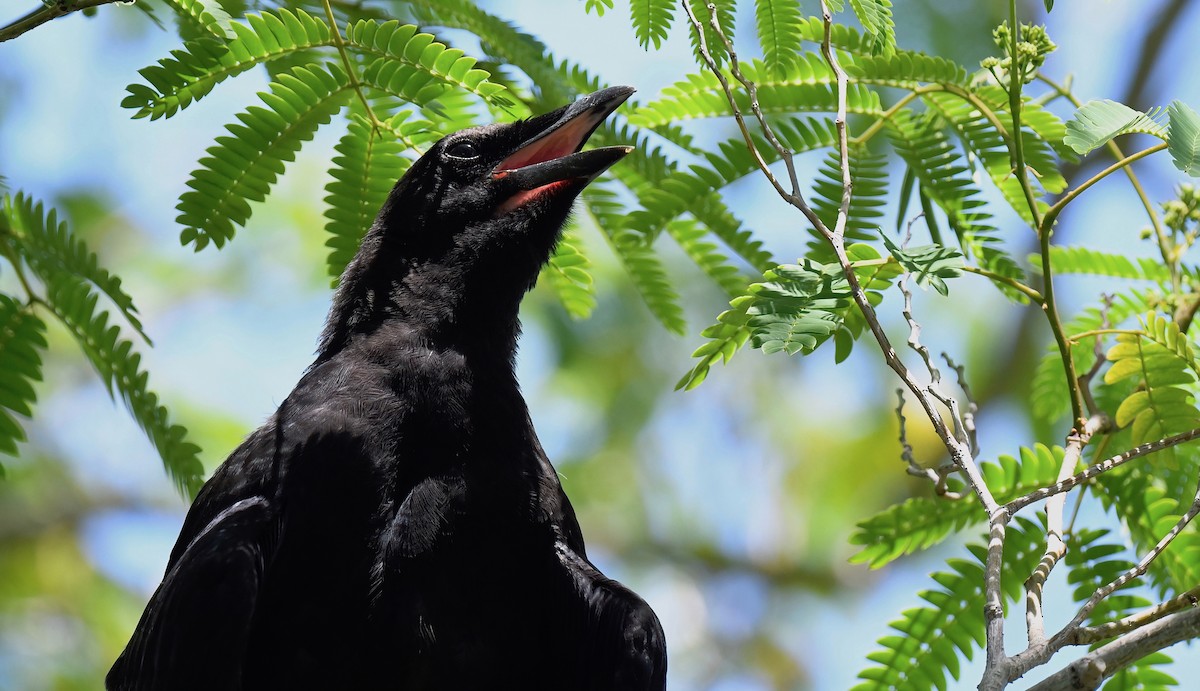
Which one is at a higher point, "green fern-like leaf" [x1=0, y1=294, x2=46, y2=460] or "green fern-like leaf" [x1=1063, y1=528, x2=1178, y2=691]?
"green fern-like leaf" [x1=0, y1=294, x2=46, y2=460]

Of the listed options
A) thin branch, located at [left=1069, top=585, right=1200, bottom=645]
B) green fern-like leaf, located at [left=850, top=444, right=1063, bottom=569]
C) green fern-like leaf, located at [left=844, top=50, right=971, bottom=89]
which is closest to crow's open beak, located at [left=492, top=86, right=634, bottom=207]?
green fern-like leaf, located at [left=844, top=50, right=971, bottom=89]

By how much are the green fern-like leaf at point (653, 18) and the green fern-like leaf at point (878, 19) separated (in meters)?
0.61

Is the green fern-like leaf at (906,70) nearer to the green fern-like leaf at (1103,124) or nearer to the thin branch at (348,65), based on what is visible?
the green fern-like leaf at (1103,124)

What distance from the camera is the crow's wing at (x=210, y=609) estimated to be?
135 inches

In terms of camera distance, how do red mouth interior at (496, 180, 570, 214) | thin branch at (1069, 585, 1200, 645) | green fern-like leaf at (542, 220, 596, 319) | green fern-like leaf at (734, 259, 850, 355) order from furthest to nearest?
green fern-like leaf at (542, 220, 596, 319)
red mouth interior at (496, 180, 570, 214)
green fern-like leaf at (734, 259, 850, 355)
thin branch at (1069, 585, 1200, 645)

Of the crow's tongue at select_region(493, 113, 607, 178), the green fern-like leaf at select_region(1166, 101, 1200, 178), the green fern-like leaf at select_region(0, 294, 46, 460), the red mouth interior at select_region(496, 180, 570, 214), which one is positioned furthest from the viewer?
the red mouth interior at select_region(496, 180, 570, 214)

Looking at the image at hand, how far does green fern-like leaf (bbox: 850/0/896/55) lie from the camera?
3.31 m

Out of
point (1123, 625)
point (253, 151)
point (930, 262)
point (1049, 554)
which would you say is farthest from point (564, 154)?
point (1123, 625)

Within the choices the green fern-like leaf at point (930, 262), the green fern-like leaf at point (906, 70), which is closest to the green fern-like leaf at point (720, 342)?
the green fern-like leaf at point (930, 262)

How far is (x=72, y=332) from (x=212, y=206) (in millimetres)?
846

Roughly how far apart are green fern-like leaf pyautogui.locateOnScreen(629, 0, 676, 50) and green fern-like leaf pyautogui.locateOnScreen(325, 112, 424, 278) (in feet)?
2.77

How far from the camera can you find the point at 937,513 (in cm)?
407

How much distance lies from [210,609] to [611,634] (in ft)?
3.83

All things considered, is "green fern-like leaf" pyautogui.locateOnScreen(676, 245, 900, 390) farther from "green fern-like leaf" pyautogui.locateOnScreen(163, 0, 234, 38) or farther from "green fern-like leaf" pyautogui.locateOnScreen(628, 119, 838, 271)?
"green fern-like leaf" pyautogui.locateOnScreen(163, 0, 234, 38)
